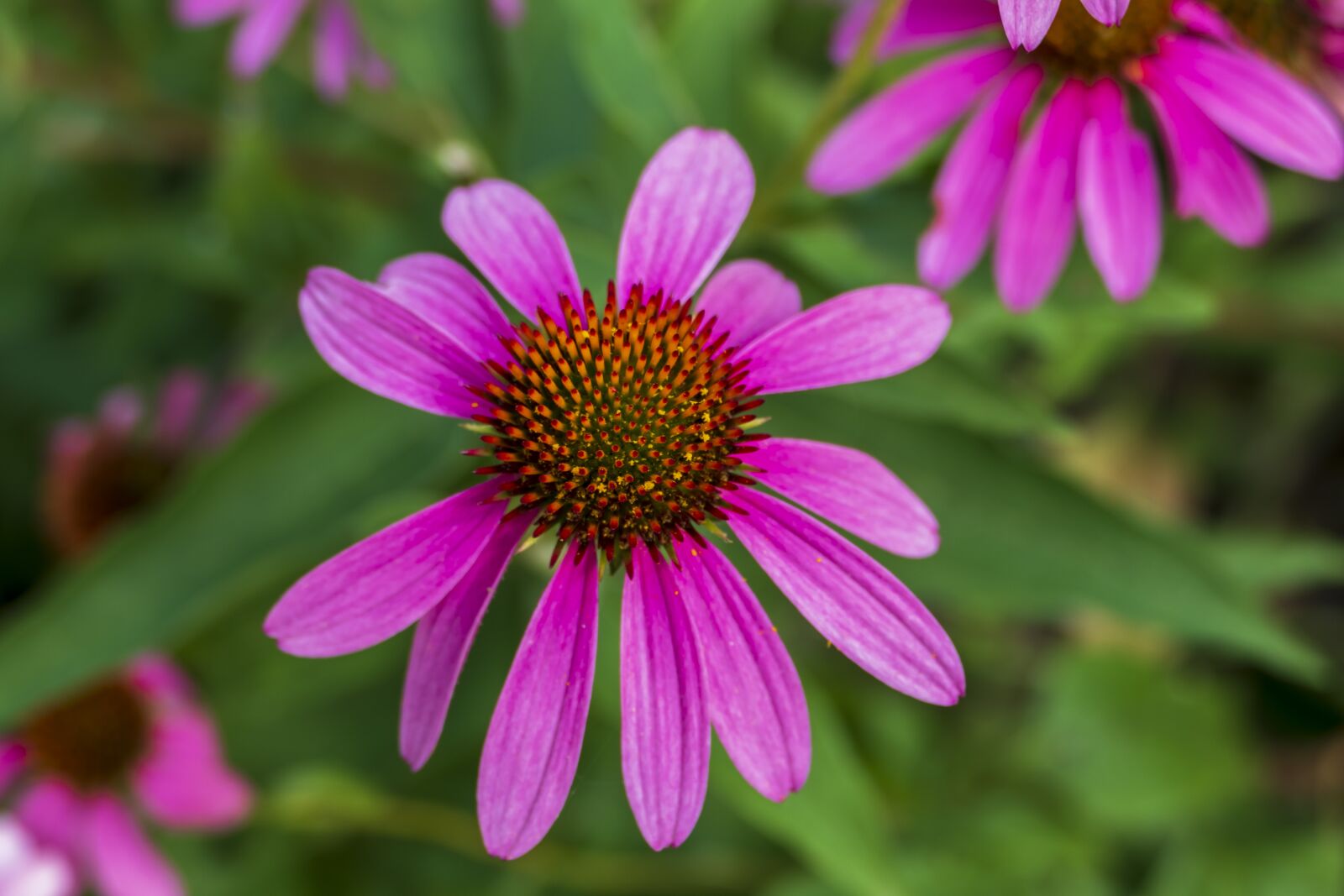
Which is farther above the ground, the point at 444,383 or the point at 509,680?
the point at 444,383

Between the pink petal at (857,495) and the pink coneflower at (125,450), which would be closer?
the pink petal at (857,495)

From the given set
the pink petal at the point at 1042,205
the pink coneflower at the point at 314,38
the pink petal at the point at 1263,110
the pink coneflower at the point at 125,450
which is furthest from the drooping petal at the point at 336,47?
the pink petal at the point at 1263,110

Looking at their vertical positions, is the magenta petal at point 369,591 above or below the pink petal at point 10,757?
above

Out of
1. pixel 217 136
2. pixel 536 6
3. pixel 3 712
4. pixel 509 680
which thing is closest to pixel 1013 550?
pixel 509 680

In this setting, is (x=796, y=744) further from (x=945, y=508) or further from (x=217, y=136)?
(x=217, y=136)

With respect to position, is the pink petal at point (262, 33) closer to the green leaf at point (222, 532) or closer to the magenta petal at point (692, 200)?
the green leaf at point (222, 532)

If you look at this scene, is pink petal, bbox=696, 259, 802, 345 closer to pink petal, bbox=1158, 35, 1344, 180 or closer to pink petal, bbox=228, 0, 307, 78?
pink petal, bbox=1158, 35, 1344, 180

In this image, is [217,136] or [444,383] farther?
[217,136]
